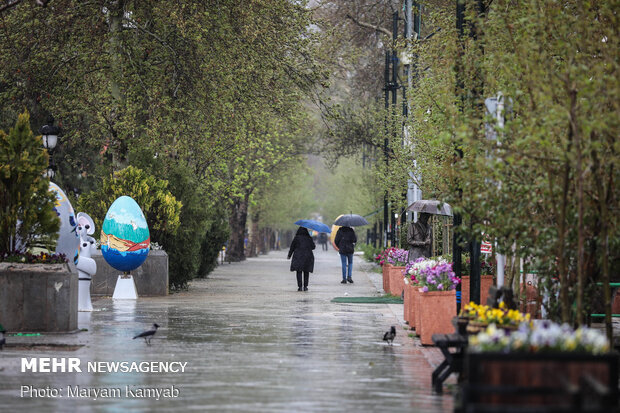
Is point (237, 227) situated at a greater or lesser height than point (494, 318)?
greater

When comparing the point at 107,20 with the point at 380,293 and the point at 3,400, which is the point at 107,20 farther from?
the point at 3,400

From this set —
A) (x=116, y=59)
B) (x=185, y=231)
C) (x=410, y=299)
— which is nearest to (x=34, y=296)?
(x=410, y=299)

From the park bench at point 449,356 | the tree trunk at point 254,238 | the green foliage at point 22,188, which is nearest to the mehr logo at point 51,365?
the green foliage at point 22,188

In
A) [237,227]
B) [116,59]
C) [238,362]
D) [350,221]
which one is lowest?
[238,362]

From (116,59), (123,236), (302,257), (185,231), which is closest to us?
(123,236)

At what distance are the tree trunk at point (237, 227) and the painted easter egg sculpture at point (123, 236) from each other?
36.6 m

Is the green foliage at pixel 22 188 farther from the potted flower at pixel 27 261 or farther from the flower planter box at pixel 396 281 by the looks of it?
the flower planter box at pixel 396 281

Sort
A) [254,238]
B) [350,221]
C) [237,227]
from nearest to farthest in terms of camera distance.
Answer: [350,221]
[237,227]
[254,238]

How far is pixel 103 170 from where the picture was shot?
1126 inches

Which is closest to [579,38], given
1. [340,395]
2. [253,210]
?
[340,395]

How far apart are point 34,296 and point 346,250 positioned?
22.7 m
